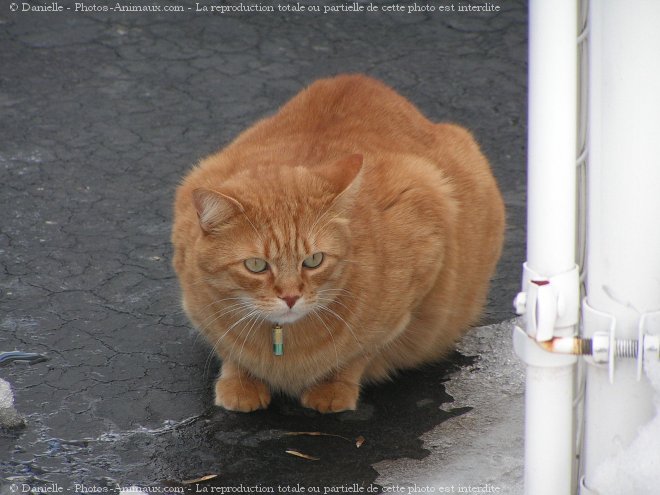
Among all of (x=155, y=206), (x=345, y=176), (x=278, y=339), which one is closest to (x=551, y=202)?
(x=345, y=176)

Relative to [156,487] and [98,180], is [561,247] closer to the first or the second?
[156,487]

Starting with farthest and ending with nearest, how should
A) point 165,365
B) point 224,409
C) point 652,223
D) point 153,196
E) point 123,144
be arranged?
point 123,144 → point 153,196 → point 165,365 → point 224,409 → point 652,223

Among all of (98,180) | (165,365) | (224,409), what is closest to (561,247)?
(224,409)

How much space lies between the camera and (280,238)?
304 cm

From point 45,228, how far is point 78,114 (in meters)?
1.28

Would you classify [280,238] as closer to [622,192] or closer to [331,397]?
[331,397]

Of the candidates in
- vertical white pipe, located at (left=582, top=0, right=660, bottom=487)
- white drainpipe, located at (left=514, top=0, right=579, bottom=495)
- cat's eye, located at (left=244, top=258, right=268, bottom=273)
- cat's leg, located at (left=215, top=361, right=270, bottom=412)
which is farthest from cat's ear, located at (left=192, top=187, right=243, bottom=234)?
vertical white pipe, located at (left=582, top=0, right=660, bottom=487)

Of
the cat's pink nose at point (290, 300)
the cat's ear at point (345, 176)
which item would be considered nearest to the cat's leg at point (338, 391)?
the cat's pink nose at point (290, 300)

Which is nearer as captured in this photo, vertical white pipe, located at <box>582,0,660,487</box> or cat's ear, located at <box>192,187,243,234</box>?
vertical white pipe, located at <box>582,0,660,487</box>

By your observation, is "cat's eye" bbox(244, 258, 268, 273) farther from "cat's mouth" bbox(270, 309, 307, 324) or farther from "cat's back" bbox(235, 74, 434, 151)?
"cat's back" bbox(235, 74, 434, 151)

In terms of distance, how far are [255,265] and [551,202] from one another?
3.73ft

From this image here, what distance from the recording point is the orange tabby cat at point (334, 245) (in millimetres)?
3059

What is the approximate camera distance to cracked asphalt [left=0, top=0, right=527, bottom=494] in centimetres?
324

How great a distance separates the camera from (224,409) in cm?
345
